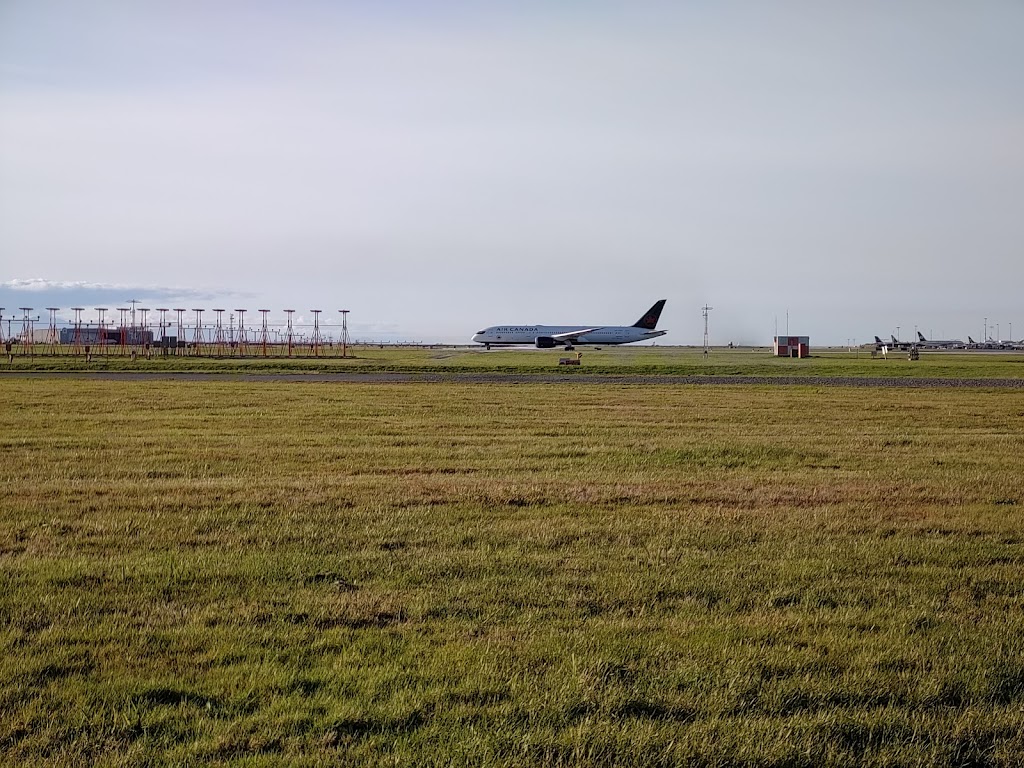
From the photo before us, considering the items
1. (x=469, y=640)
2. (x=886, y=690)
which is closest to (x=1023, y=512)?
(x=886, y=690)

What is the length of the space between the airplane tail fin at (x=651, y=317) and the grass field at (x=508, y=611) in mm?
97223

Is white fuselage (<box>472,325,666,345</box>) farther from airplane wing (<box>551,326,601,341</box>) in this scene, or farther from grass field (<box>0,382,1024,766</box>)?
grass field (<box>0,382,1024,766</box>)

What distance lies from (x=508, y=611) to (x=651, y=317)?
351ft

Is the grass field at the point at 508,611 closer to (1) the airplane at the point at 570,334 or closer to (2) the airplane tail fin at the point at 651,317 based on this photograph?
(1) the airplane at the point at 570,334

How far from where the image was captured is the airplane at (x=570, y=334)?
98.2 m

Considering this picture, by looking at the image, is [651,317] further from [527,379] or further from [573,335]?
[527,379]

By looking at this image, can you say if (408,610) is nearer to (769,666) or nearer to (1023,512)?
(769,666)

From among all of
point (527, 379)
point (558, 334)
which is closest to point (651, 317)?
point (558, 334)

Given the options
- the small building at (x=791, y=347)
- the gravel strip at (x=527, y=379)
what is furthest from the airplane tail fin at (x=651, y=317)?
the gravel strip at (x=527, y=379)

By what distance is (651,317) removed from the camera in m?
Result: 112

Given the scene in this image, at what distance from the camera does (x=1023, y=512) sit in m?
10.7

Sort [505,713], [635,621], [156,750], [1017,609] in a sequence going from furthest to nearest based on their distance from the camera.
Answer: [1017,609]
[635,621]
[505,713]
[156,750]

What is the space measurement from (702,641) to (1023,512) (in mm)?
6768

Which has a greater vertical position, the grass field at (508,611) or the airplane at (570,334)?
the airplane at (570,334)
